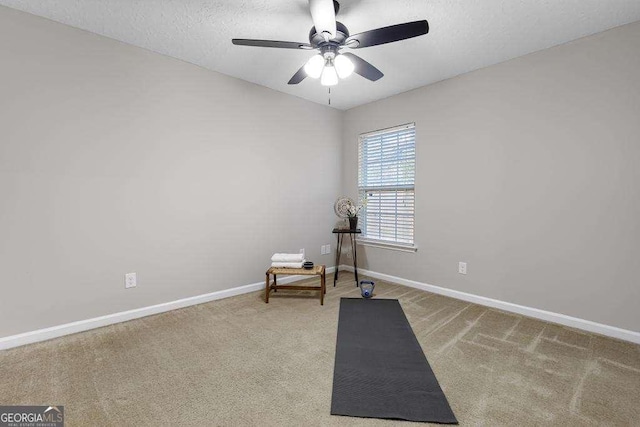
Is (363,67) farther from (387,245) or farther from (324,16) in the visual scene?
(387,245)

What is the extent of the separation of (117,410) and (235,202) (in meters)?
2.13

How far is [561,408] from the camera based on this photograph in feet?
4.92

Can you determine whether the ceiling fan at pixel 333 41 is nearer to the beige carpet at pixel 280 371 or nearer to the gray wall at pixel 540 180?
Answer: the gray wall at pixel 540 180

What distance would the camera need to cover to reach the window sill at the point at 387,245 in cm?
361

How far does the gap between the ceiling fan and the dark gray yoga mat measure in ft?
6.82

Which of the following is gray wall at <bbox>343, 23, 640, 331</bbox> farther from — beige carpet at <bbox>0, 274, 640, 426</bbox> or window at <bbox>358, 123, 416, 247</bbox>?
beige carpet at <bbox>0, 274, 640, 426</bbox>

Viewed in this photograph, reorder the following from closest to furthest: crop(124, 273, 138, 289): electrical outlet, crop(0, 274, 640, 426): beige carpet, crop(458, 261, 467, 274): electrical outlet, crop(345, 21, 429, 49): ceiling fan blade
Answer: crop(0, 274, 640, 426): beige carpet
crop(345, 21, 429, 49): ceiling fan blade
crop(124, 273, 138, 289): electrical outlet
crop(458, 261, 467, 274): electrical outlet

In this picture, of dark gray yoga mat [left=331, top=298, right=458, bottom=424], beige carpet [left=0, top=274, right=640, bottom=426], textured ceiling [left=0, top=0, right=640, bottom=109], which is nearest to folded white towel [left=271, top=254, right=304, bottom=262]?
beige carpet [left=0, top=274, right=640, bottom=426]

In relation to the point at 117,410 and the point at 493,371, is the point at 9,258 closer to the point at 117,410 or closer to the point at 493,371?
the point at 117,410

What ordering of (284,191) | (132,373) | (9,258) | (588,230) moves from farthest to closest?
(284,191) < (588,230) < (9,258) < (132,373)

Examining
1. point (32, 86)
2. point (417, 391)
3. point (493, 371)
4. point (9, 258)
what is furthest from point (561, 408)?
point (32, 86)

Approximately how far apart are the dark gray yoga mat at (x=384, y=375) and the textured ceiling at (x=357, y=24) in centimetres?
249

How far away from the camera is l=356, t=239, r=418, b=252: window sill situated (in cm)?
361

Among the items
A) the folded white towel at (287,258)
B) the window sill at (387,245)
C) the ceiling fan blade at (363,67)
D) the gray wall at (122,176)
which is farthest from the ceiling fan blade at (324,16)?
the window sill at (387,245)
